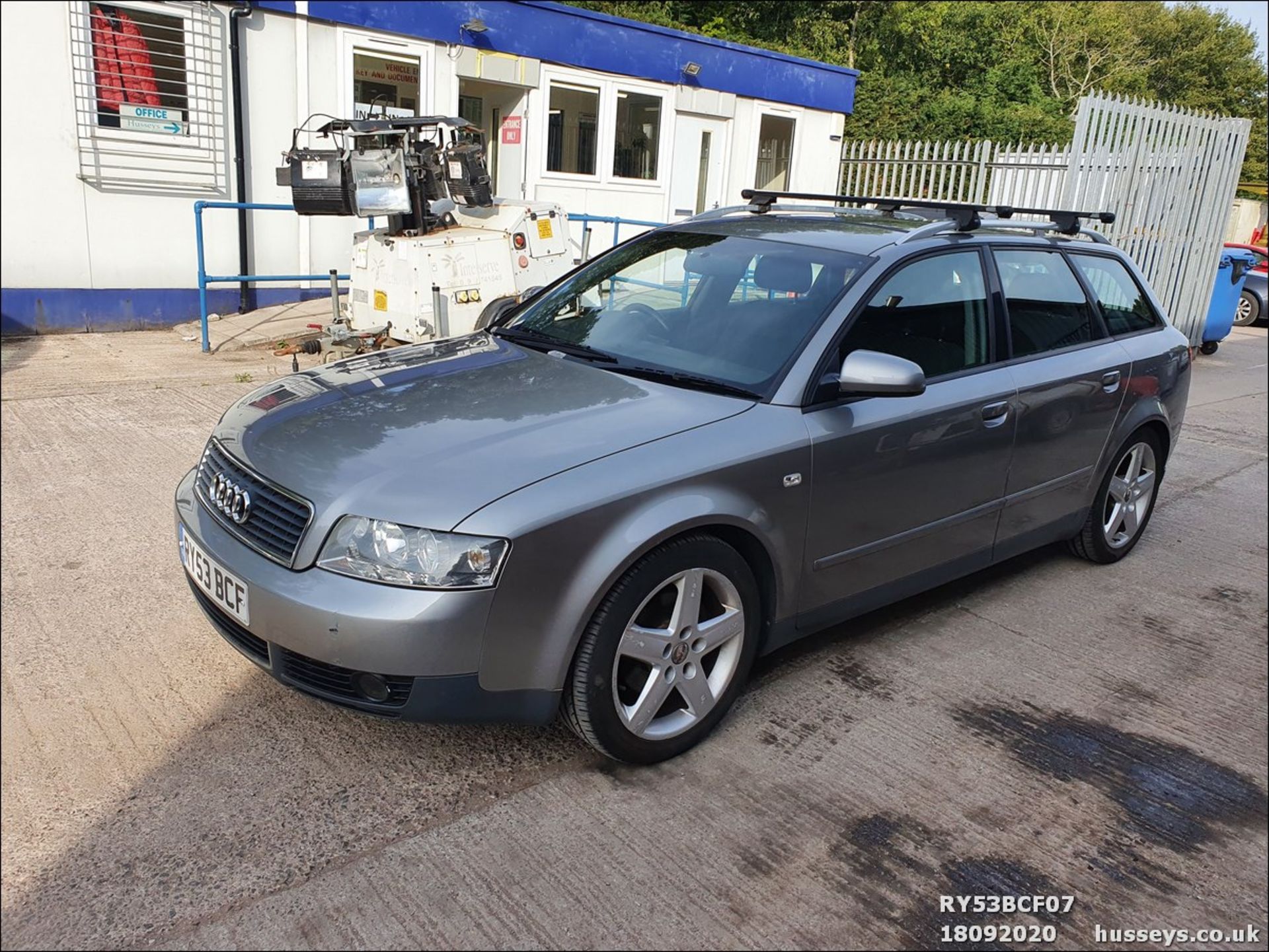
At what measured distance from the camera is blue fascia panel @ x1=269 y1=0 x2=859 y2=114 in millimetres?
10570

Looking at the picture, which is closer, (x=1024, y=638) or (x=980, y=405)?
(x=980, y=405)

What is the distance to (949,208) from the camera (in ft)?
→ 14.3

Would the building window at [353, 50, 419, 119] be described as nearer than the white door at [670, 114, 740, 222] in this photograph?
Yes

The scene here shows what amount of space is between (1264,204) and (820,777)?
41.7 metres

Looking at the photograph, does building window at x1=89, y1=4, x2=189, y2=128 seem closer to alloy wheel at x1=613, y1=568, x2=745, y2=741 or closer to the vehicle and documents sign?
the vehicle and documents sign

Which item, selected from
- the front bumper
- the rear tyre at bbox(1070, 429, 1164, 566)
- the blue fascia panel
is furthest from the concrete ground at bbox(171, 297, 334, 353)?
the rear tyre at bbox(1070, 429, 1164, 566)

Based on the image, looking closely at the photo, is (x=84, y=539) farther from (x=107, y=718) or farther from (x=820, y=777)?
(x=820, y=777)

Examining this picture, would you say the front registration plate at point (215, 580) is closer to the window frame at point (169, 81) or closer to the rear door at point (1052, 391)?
the rear door at point (1052, 391)

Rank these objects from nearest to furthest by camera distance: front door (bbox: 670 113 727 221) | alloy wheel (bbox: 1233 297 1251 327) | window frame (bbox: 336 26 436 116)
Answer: window frame (bbox: 336 26 436 116)
front door (bbox: 670 113 727 221)
alloy wheel (bbox: 1233 297 1251 327)

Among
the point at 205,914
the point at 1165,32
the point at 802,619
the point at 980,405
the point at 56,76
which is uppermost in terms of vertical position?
the point at 1165,32

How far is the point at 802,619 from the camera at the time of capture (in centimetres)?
350

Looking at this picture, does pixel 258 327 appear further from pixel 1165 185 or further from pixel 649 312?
pixel 1165 185

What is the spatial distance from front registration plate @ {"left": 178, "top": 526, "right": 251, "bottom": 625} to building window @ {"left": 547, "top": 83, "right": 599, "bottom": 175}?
10199 millimetres

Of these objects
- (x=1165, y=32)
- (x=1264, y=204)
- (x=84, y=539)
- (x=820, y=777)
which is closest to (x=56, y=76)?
(x=84, y=539)
